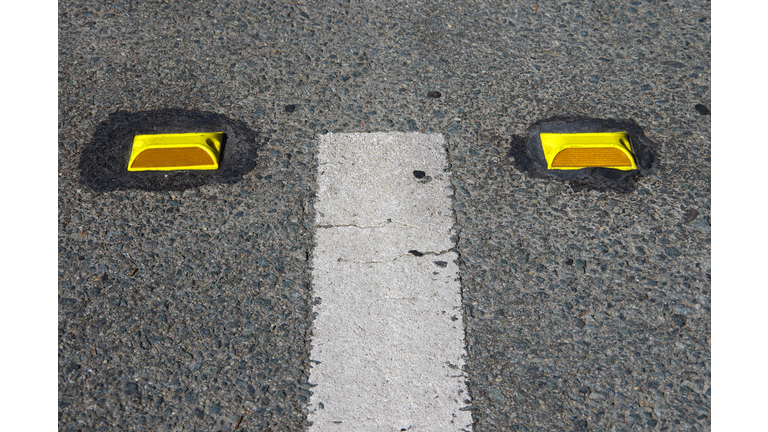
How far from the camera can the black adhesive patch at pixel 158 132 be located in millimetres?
3264

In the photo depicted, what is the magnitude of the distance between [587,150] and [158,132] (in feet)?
7.63

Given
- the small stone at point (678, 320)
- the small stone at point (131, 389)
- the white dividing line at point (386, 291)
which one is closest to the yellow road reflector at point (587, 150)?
the white dividing line at point (386, 291)

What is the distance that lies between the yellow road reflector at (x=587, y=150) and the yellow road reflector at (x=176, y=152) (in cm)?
177

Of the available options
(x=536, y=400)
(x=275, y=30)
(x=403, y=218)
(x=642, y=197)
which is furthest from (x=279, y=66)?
(x=536, y=400)

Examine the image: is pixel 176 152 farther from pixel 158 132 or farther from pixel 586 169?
pixel 586 169

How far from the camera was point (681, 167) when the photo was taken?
3.36 m

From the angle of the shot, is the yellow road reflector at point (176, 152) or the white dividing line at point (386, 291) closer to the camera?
the white dividing line at point (386, 291)

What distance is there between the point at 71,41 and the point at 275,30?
1.29 metres

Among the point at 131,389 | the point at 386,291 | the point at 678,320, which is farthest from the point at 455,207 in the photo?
the point at 131,389

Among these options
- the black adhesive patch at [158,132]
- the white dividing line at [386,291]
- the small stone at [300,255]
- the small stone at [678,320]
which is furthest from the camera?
the black adhesive patch at [158,132]

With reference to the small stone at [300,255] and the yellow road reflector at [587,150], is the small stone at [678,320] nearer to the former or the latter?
the yellow road reflector at [587,150]

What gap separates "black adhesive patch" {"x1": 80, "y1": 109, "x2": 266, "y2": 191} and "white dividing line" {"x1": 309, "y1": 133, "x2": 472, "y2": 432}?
452 millimetres

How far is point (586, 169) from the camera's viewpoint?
334cm

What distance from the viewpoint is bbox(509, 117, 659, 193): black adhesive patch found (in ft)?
10.8
